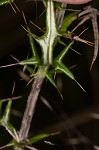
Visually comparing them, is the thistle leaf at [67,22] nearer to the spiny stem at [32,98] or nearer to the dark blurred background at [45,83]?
the spiny stem at [32,98]

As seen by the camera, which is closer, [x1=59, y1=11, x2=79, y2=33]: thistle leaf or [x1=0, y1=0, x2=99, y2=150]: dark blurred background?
[x1=59, y1=11, x2=79, y2=33]: thistle leaf

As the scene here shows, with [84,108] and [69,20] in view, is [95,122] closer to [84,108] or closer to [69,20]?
[84,108]

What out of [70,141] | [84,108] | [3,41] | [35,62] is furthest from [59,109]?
[35,62]

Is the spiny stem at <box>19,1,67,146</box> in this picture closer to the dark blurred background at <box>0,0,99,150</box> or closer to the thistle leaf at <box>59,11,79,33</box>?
the thistle leaf at <box>59,11,79,33</box>

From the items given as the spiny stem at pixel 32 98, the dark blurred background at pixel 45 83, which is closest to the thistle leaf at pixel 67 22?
the spiny stem at pixel 32 98

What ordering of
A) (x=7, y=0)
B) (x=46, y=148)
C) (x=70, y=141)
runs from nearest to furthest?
(x=7, y=0), (x=70, y=141), (x=46, y=148)

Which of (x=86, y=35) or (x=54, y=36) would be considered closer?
(x=54, y=36)

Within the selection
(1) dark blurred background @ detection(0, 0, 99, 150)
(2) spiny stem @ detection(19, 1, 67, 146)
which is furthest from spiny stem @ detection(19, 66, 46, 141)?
(1) dark blurred background @ detection(0, 0, 99, 150)

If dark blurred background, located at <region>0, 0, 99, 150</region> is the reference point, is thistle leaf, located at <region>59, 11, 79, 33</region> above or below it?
above

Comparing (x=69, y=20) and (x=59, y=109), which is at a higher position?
(x=69, y=20)

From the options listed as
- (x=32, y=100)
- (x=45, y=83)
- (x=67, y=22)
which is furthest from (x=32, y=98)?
(x=45, y=83)

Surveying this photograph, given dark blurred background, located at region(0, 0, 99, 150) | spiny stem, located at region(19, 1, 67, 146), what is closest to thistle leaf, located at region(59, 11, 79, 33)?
spiny stem, located at region(19, 1, 67, 146)
